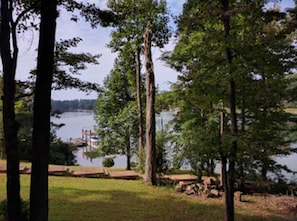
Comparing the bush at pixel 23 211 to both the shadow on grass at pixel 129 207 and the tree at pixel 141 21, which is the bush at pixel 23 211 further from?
the tree at pixel 141 21

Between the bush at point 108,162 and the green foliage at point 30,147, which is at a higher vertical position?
the green foliage at point 30,147

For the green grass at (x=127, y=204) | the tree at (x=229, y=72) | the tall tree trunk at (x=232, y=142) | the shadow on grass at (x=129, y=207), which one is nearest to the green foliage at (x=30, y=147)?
the green grass at (x=127, y=204)

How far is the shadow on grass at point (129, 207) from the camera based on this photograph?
7035 millimetres

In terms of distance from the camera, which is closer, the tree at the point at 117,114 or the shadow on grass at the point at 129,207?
the shadow on grass at the point at 129,207

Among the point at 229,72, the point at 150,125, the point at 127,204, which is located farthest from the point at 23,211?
the point at 150,125

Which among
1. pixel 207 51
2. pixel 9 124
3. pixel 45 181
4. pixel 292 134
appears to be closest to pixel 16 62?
pixel 9 124

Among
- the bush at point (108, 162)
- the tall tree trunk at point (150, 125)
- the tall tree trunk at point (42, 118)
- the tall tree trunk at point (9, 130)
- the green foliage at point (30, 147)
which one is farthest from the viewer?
the bush at point (108, 162)

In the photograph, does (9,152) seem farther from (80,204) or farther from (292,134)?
(292,134)

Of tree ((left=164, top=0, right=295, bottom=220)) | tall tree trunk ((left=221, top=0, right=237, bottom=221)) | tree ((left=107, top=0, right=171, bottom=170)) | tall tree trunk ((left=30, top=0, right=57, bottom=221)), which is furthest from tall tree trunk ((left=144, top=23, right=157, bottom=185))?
tall tree trunk ((left=30, top=0, right=57, bottom=221))

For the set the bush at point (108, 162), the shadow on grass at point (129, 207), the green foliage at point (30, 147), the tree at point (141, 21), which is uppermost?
the tree at point (141, 21)

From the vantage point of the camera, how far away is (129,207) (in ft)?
26.0

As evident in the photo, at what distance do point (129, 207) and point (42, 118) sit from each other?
176 inches

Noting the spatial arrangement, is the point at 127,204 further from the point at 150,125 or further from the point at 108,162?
the point at 108,162

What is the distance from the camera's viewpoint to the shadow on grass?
7035 millimetres
